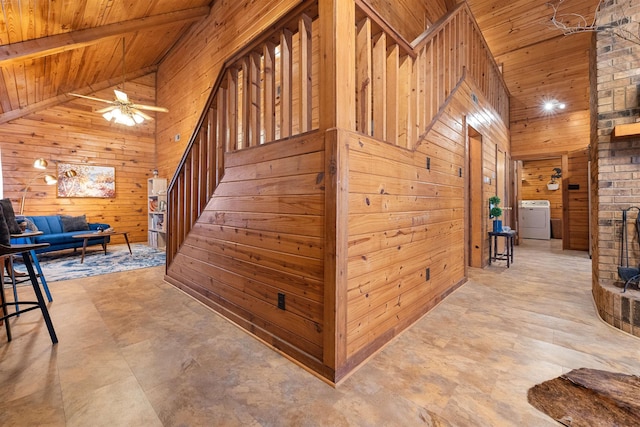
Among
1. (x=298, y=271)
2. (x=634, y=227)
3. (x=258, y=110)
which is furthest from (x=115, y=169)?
(x=634, y=227)

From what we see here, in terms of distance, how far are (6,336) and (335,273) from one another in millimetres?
2657

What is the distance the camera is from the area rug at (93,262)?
401 centimetres

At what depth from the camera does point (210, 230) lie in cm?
271

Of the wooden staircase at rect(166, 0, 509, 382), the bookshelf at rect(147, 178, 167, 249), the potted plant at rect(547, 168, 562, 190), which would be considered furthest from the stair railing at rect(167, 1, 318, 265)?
the potted plant at rect(547, 168, 562, 190)

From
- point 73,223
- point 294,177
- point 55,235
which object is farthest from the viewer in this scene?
point 73,223

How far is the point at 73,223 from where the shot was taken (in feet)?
18.8

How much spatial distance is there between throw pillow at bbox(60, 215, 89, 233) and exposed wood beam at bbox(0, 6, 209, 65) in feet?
10.4

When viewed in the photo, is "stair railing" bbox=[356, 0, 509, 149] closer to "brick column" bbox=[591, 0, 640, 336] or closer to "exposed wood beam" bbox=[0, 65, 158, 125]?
"brick column" bbox=[591, 0, 640, 336]

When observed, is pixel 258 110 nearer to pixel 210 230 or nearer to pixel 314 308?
pixel 210 230

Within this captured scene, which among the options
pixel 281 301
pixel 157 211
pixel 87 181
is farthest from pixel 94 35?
pixel 281 301

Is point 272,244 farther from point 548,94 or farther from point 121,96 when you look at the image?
point 548,94

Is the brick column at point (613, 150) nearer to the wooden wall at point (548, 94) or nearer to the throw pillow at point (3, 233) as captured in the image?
the wooden wall at point (548, 94)

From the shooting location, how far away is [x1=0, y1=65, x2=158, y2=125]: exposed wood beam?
18.1 feet

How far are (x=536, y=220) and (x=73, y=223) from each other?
39.4ft
